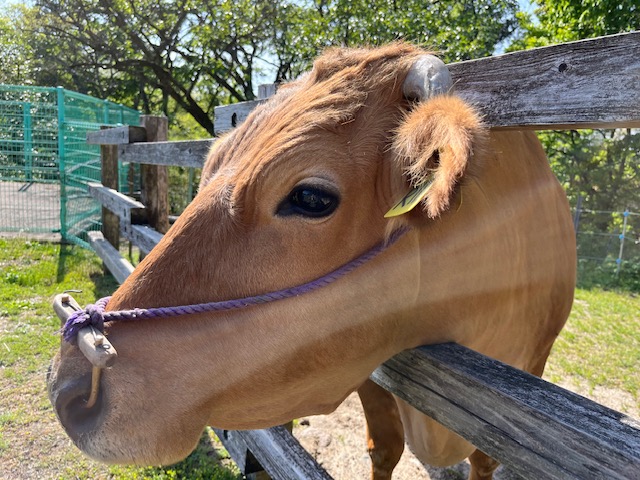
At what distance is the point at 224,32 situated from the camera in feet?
44.3

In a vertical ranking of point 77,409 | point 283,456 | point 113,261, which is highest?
point 77,409

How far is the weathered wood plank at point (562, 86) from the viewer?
1.11 metres

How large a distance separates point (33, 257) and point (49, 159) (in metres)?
2.29

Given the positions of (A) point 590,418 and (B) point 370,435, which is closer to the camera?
(A) point 590,418

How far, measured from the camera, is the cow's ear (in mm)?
1229

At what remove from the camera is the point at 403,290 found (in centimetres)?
153

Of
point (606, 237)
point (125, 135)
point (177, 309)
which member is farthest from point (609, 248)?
point (177, 309)

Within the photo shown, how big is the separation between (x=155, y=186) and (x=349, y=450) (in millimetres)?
3191

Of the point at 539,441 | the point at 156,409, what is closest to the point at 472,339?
the point at 539,441

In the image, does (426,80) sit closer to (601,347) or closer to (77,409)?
(77,409)

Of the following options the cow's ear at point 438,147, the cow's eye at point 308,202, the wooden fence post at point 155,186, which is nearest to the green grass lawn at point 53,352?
the wooden fence post at point 155,186

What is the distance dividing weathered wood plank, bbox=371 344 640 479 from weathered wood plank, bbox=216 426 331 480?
0.88 meters

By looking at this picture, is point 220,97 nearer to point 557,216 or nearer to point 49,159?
point 49,159

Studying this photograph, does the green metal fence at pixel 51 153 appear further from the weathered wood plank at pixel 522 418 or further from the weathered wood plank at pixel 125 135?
the weathered wood plank at pixel 522 418
